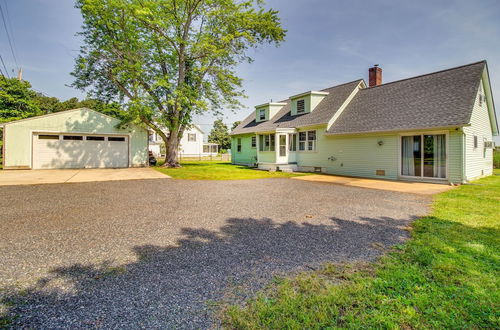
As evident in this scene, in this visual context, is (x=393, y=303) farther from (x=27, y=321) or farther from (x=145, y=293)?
(x=27, y=321)

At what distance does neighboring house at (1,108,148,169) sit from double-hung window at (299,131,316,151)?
1250 centimetres

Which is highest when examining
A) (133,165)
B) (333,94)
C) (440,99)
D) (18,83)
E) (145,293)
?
(18,83)

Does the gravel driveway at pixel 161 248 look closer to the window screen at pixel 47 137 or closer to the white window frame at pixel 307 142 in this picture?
the white window frame at pixel 307 142

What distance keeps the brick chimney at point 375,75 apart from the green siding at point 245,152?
1076cm

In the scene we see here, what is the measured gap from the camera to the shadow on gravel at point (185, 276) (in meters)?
2.07

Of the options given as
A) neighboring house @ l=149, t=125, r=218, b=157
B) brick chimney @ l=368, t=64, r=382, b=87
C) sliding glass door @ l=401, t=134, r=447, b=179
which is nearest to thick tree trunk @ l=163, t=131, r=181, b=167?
sliding glass door @ l=401, t=134, r=447, b=179

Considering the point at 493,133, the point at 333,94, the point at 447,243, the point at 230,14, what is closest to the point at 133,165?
the point at 230,14

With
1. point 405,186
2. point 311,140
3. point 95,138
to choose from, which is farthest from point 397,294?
point 95,138

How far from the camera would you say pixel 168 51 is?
18578 millimetres

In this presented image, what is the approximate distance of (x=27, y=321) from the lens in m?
1.99

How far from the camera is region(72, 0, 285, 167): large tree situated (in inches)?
659

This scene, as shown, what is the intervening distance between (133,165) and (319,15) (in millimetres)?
16992

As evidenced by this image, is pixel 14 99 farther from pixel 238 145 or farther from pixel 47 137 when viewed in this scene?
pixel 238 145

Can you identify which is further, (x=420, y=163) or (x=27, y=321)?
(x=420, y=163)
